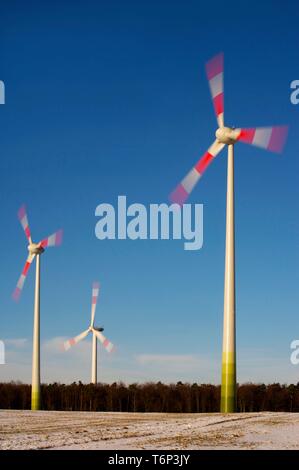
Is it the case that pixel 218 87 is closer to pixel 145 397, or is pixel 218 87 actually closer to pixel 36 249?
pixel 36 249

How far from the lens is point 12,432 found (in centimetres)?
3222

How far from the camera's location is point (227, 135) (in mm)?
50062

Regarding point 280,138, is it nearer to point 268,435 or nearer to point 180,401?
point 268,435

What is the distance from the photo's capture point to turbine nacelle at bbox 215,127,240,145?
49750mm

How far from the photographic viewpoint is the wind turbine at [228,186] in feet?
148

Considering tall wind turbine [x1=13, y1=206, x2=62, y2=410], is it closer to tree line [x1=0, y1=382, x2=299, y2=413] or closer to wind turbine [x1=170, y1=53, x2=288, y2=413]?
wind turbine [x1=170, y1=53, x2=288, y2=413]

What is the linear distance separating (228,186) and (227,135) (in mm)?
3929

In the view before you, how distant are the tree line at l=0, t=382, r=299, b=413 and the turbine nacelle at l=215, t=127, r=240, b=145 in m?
88.3

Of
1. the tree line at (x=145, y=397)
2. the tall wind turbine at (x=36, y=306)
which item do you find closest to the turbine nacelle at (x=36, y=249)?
the tall wind turbine at (x=36, y=306)

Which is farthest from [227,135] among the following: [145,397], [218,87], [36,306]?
[145,397]

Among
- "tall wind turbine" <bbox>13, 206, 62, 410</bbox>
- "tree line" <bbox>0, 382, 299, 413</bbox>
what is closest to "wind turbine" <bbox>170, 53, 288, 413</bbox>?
"tall wind turbine" <bbox>13, 206, 62, 410</bbox>

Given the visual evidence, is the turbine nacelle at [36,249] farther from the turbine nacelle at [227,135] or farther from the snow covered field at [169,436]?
the snow covered field at [169,436]

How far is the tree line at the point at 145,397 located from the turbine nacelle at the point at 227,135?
88348 millimetres

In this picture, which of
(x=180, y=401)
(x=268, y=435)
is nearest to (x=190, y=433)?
(x=268, y=435)
